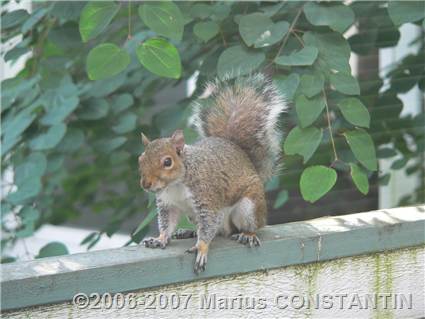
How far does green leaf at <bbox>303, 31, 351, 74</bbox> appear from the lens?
1.85 metres

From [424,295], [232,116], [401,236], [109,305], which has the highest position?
[232,116]

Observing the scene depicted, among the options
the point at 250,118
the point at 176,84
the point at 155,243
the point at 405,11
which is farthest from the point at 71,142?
the point at 405,11

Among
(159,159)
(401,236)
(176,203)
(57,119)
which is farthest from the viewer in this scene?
(57,119)

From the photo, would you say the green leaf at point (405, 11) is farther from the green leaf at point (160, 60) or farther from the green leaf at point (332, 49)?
the green leaf at point (160, 60)

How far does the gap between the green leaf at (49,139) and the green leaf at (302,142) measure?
28.3 inches

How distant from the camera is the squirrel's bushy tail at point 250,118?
6.03 ft

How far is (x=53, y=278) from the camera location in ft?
4.30

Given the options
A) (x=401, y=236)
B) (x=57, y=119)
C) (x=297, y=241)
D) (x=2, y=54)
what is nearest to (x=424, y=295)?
(x=401, y=236)

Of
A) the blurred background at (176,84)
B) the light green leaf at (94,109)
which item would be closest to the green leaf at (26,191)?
the blurred background at (176,84)

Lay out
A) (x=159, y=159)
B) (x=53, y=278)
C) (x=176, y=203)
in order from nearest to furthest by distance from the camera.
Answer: (x=53, y=278)
(x=159, y=159)
(x=176, y=203)

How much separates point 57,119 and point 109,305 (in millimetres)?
914

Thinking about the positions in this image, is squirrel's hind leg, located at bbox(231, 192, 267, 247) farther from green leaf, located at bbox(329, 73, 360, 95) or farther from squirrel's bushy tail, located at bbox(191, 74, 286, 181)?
green leaf, located at bbox(329, 73, 360, 95)

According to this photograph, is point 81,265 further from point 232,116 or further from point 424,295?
point 424,295

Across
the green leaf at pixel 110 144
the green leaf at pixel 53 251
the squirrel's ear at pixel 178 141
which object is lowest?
the green leaf at pixel 53 251
